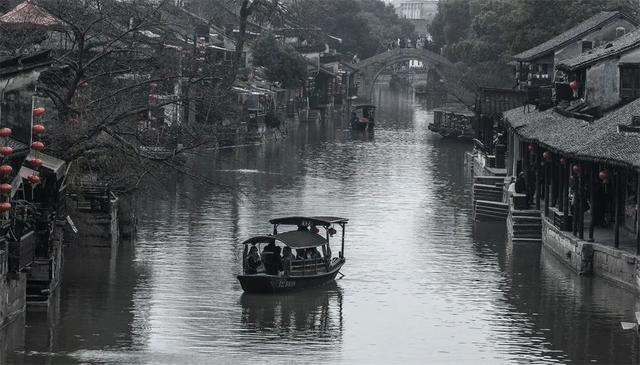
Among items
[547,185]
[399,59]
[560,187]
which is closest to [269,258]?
[547,185]

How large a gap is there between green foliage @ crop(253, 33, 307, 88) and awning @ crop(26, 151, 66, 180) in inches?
2865

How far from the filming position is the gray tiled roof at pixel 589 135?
4262 centimetres

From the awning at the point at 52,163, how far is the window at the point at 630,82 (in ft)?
68.7

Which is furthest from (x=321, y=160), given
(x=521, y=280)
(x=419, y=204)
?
(x=521, y=280)

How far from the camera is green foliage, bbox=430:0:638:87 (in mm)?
99250

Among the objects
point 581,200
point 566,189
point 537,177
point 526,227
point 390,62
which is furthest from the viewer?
point 390,62

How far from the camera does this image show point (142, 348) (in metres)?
34.8

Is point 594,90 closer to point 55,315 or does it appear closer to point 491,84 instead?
point 55,315

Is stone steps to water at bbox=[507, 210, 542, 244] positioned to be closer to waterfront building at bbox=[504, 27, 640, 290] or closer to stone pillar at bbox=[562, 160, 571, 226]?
waterfront building at bbox=[504, 27, 640, 290]

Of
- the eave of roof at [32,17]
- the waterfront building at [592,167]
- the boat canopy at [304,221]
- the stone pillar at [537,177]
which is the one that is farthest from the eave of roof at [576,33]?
the boat canopy at [304,221]

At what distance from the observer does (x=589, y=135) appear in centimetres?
4756

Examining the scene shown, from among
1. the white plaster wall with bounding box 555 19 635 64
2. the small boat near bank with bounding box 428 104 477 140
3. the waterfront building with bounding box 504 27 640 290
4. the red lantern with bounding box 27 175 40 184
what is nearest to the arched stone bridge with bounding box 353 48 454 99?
the small boat near bank with bounding box 428 104 477 140

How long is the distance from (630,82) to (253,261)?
1704cm

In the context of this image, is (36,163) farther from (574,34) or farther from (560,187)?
(574,34)
